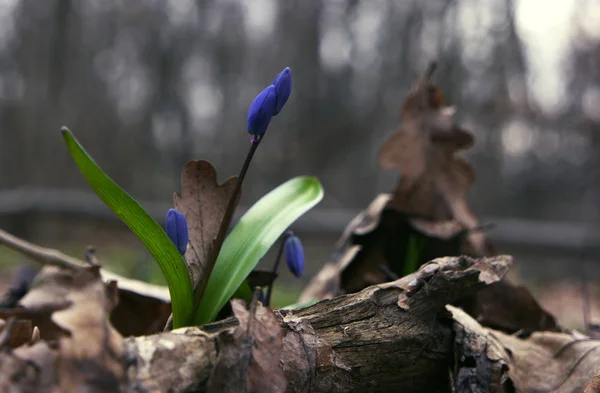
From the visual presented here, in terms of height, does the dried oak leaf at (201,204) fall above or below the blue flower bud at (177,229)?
above

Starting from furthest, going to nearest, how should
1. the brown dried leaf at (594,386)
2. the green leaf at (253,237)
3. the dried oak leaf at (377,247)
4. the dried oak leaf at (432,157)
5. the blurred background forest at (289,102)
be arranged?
the blurred background forest at (289,102) → the dried oak leaf at (432,157) → the dried oak leaf at (377,247) → the green leaf at (253,237) → the brown dried leaf at (594,386)

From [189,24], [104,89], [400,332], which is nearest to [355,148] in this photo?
[189,24]

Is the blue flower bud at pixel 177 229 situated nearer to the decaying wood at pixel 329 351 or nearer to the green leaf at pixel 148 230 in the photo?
the green leaf at pixel 148 230

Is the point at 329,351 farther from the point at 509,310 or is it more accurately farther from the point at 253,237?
the point at 509,310

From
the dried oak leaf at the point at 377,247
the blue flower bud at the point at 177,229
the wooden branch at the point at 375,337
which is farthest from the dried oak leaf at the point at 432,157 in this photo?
the blue flower bud at the point at 177,229

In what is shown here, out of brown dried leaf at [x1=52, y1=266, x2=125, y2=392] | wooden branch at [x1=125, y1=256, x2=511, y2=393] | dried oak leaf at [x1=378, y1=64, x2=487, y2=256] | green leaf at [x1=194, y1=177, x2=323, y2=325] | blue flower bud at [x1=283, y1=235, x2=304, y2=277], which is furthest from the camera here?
dried oak leaf at [x1=378, y1=64, x2=487, y2=256]

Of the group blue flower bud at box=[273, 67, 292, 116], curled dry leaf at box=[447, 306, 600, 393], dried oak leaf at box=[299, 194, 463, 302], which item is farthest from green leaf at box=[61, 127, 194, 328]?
dried oak leaf at box=[299, 194, 463, 302]

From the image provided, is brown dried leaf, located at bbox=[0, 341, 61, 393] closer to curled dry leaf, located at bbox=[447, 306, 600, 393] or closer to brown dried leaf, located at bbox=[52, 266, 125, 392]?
brown dried leaf, located at bbox=[52, 266, 125, 392]
